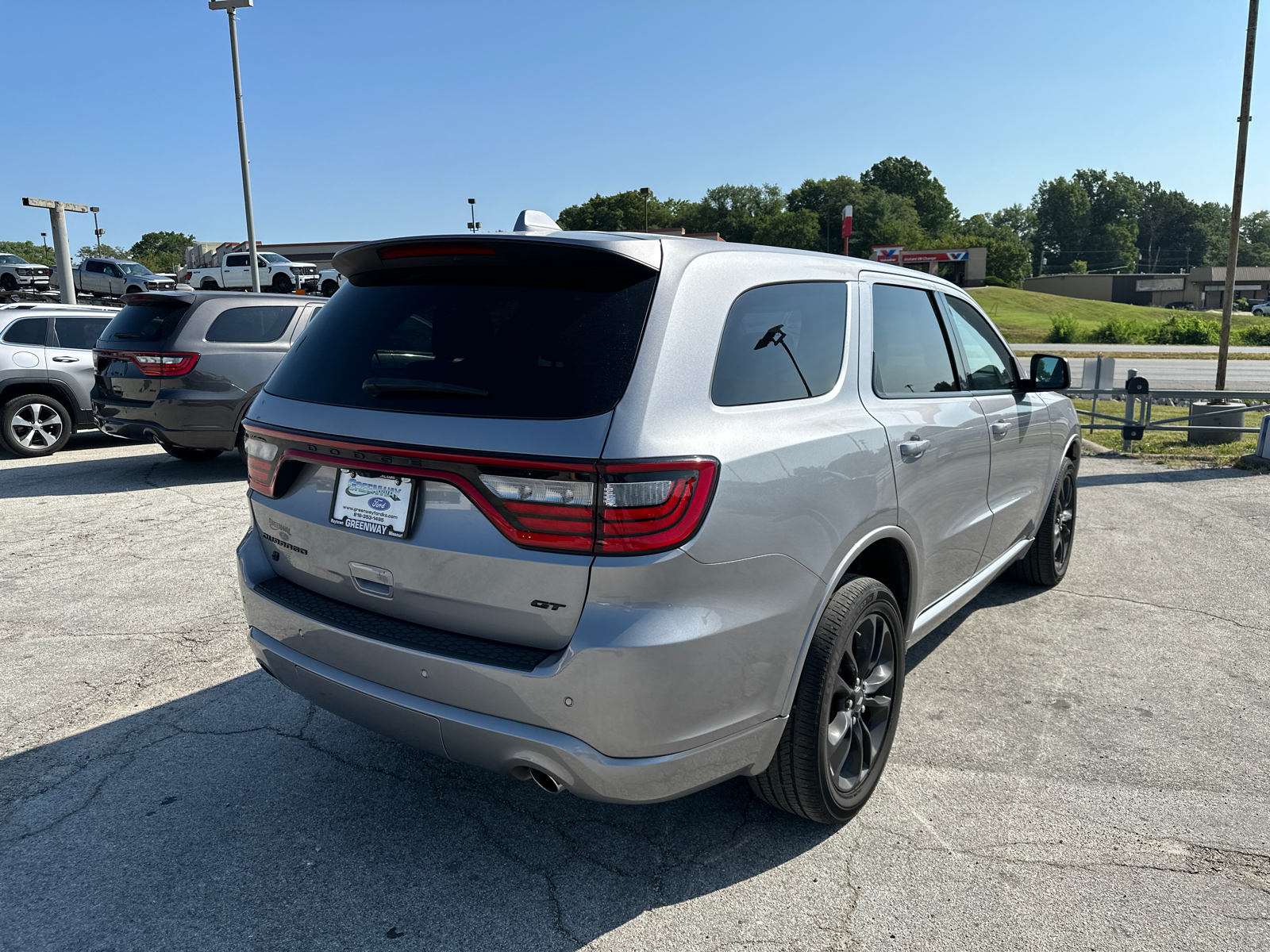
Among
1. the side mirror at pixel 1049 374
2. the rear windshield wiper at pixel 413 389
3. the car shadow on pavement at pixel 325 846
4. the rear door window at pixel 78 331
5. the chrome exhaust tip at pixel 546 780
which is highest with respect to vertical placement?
the rear door window at pixel 78 331

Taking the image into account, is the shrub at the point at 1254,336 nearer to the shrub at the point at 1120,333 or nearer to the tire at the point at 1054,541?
the shrub at the point at 1120,333

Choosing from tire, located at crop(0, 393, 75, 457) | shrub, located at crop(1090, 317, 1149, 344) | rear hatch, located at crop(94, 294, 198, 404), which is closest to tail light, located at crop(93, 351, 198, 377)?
rear hatch, located at crop(94, 294, 198, 404)

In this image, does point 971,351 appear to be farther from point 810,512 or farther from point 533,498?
point 533,498

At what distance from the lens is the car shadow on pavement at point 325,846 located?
2.44m

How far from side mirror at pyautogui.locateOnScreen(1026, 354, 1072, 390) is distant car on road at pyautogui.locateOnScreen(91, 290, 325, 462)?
21.9ft

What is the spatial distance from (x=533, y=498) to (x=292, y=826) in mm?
1602

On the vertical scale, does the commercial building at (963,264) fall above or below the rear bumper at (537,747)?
above

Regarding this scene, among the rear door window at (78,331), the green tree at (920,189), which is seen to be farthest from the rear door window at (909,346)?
the green tree at (920,189)

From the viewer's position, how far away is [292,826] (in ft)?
9.51

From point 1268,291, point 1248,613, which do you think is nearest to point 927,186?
point 1268,291

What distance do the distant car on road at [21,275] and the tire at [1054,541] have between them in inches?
1859

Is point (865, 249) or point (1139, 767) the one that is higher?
point (865, 249)

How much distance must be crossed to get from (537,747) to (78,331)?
1073cm

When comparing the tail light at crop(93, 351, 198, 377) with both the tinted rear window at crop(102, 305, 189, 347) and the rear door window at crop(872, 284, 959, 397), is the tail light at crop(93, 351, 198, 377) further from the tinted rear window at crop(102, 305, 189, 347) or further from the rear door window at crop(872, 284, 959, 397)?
the rear door window at crop(872, 284, 959, 397)
